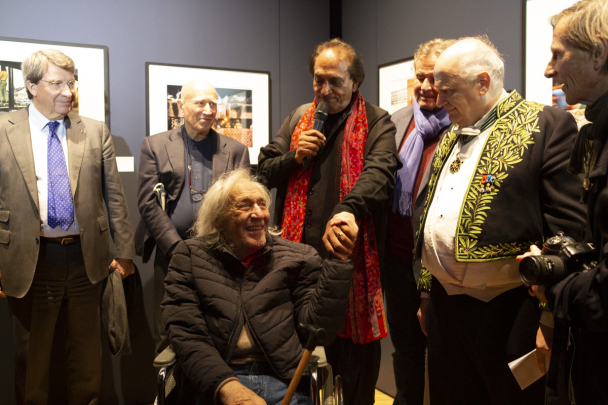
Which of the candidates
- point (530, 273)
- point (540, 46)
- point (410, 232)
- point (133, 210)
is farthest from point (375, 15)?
point (530, 273)

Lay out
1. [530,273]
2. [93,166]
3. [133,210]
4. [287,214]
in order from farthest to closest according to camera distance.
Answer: [133,210] < [93,166] < [287,214] < [530,273]

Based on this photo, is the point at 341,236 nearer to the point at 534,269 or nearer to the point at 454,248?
the point at 454,248

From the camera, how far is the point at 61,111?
289 centimetres

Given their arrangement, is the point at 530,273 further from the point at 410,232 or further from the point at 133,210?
the point at 133,210

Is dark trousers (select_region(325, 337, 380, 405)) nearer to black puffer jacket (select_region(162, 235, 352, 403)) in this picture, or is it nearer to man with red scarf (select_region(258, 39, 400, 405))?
man with red scarf (select_region(258, 39, 400, 405))

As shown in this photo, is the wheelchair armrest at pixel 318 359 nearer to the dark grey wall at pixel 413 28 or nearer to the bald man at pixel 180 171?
the bald man at pixel 180 171

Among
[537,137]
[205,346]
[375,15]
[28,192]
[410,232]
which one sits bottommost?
[205,346]

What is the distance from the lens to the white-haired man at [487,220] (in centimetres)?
162

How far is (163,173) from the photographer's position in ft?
9.99

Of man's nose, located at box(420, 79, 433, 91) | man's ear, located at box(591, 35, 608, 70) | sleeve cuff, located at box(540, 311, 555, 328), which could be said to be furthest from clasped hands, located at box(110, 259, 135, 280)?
man's ear, located at box(591, 35, 608, 70)

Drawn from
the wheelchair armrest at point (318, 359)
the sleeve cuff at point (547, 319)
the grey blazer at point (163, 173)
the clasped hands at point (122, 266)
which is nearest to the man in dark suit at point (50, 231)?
the clasped hands at point (122, 266)

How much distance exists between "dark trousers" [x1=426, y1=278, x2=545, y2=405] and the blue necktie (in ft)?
6.94

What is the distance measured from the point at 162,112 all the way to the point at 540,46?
8.21 feet

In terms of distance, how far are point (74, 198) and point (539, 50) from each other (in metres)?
2.67
